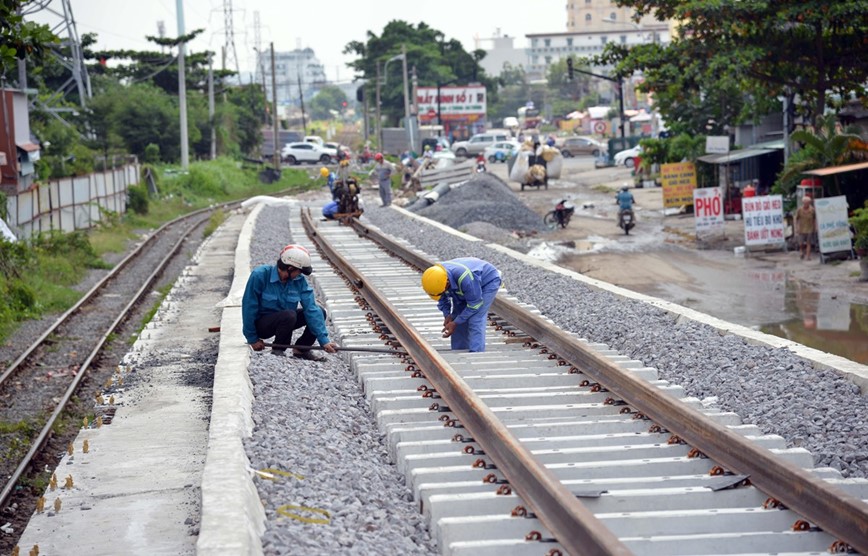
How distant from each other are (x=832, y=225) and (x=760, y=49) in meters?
6.18

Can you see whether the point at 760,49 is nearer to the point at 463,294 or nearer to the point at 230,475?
the point at 463,294

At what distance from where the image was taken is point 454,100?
10331 centimetres

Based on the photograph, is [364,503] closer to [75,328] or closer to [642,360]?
[642,360]

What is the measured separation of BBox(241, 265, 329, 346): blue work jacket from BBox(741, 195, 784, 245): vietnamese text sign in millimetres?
15704

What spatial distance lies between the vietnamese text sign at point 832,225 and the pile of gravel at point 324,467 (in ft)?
45.5

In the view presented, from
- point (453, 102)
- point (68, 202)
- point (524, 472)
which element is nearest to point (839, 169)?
point (524, 472)

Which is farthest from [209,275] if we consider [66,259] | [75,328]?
[75,328]

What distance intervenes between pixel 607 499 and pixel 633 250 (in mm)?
21034

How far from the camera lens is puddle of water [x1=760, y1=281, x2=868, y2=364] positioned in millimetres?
14219

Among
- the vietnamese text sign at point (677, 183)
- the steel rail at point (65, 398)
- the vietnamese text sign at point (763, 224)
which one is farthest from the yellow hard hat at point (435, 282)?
the vietnamese text sign at point (677, 183)

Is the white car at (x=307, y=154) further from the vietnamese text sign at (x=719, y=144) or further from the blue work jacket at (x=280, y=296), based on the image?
the blue work jacket at (x=280, y=296)

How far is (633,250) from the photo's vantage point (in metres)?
27.0

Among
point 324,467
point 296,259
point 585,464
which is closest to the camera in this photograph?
point 585,464

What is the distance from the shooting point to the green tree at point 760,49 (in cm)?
2598
